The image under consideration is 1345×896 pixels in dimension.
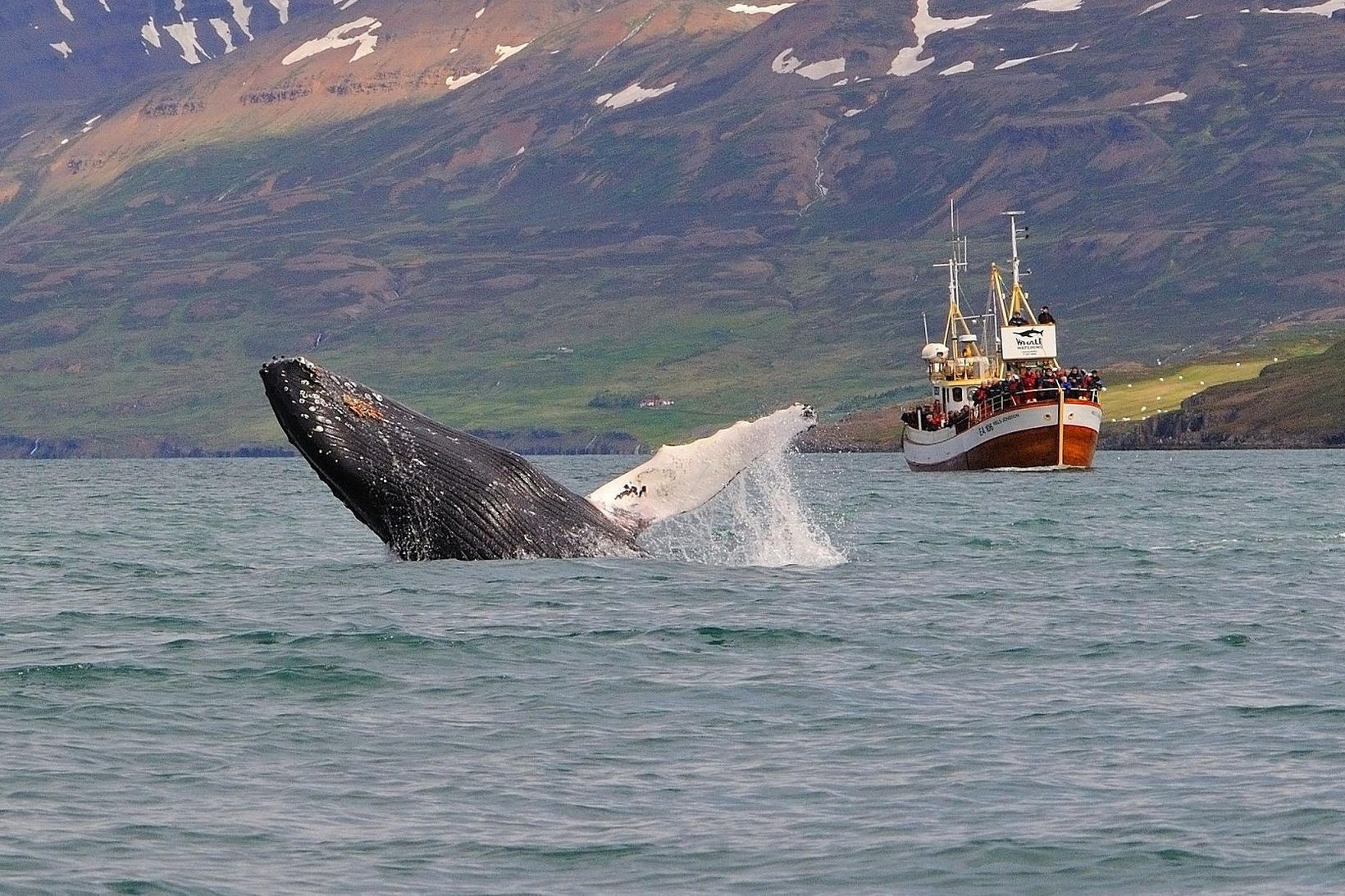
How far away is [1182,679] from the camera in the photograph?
15.4m

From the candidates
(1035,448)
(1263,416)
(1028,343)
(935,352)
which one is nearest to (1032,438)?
(1035,448)

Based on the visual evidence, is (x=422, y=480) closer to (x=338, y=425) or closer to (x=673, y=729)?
(x=338, y=425)

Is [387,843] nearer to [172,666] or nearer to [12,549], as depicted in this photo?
[172,666]

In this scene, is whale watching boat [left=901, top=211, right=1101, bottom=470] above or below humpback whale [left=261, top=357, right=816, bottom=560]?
below

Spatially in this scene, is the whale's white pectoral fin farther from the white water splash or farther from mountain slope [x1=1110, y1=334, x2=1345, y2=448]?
mountain slope [x1=1110, y1=334, x2=1345, y2=448]

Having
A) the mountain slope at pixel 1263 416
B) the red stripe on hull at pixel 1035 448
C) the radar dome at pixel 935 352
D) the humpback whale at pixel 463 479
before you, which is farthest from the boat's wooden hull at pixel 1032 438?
the humpback whale at pixel 463 479

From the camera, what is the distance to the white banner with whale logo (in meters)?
92.3

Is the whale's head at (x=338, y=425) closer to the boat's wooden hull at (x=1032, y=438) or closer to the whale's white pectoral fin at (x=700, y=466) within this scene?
the whale's white pectoral fin at (x=700, y=466)

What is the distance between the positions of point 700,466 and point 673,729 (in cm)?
340

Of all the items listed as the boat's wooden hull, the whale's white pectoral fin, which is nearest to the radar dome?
the boat's wooden hull

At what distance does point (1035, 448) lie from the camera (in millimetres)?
86938

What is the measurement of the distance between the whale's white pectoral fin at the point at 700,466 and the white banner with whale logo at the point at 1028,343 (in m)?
76.6

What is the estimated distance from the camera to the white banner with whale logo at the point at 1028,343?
92.3 m

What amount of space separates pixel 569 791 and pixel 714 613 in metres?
6.99
